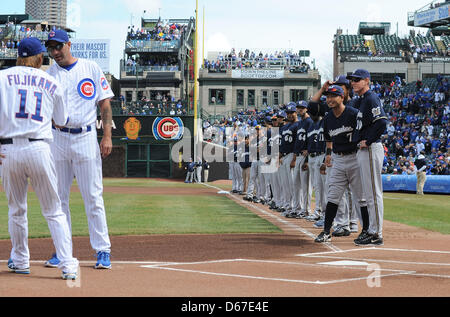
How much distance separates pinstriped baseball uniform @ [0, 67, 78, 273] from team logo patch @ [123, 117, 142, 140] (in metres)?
37.9

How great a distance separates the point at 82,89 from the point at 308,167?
23.8 ft

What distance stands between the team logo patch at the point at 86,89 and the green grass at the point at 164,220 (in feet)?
13.6

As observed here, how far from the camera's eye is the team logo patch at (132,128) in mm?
43031

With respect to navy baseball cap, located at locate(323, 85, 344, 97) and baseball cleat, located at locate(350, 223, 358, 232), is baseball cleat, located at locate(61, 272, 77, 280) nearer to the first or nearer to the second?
navy baseball cap, located at locate(323, 85, 344, 97)

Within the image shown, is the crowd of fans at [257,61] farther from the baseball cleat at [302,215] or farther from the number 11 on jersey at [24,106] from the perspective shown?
the number 11 on jersey at [24,106]

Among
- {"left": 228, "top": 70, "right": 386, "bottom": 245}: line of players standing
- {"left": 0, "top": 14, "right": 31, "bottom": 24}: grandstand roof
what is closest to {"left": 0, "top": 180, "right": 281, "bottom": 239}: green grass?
{"left": 228, "top": 70, "right": 386, "bottom": 245}: line of players standing

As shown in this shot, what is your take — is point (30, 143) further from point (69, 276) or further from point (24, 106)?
point (69, 276)

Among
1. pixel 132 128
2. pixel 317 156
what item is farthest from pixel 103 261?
pixel 132 128

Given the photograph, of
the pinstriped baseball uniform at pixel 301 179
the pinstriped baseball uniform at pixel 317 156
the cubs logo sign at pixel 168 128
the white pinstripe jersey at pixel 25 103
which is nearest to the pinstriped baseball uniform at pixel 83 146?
the white pinstripe jersey at pixel 25 103

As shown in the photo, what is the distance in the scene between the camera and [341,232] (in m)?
9.58

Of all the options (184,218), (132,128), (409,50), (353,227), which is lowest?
(184,218)

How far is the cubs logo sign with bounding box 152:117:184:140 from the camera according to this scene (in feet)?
138
